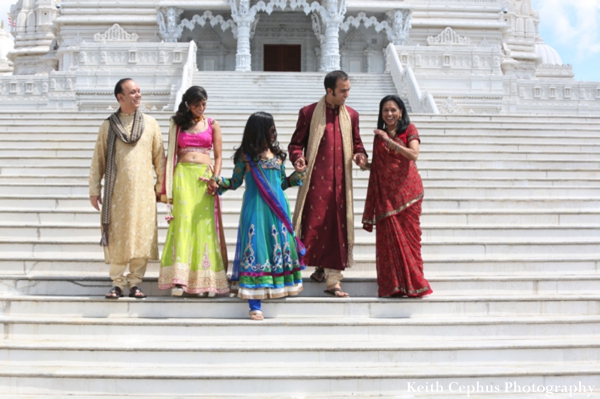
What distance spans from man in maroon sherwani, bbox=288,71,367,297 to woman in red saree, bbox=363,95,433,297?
23 centimetres

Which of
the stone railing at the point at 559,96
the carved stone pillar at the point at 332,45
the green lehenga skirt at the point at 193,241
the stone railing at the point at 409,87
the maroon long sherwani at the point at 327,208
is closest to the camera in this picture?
the green lehenga skirt at the point at 193,241

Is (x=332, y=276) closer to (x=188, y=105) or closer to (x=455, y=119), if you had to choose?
(x=188, y=105)

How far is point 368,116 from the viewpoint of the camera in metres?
11.8

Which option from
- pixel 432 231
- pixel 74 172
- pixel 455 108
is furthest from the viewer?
pixel 455 108

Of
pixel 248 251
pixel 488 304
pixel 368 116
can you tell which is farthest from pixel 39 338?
pixel 368 116

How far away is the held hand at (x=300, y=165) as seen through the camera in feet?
19.1

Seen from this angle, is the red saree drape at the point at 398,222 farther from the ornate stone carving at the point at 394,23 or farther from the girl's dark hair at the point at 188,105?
the ornate stone carving at the point at 394,23

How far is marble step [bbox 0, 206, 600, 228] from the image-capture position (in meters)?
7.77

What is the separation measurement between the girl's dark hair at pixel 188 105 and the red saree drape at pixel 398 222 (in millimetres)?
1556

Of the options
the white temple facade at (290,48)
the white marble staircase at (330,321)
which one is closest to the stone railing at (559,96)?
the white temple facade at (290,48)

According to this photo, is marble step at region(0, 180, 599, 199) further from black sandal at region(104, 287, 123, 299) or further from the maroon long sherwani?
black sandal at region(104, 287, 123, 299)

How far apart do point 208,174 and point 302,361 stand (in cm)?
171

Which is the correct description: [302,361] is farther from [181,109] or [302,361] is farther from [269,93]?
[269,93]

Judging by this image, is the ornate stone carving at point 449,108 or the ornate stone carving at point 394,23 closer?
the ornate stone carving at point 449,108
